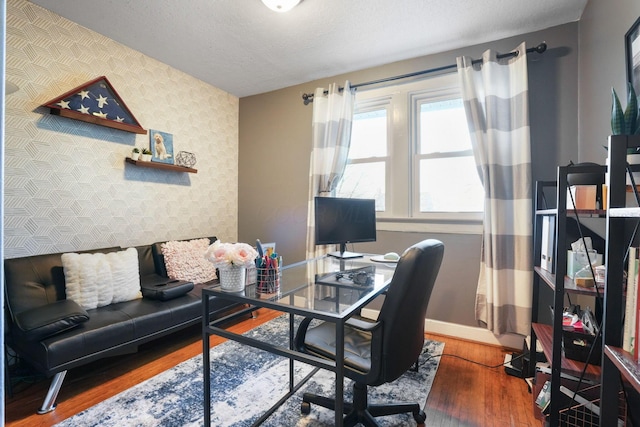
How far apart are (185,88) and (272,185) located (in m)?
1.39

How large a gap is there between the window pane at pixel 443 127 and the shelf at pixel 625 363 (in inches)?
83.3

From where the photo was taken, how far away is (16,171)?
6.86ft

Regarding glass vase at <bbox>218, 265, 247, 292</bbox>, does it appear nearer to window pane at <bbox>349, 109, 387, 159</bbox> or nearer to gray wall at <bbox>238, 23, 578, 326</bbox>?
gray wall at <bbox>238, 23, 578, 326</bbox>

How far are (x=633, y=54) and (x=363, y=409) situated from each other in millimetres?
2158

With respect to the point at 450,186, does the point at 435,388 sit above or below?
below

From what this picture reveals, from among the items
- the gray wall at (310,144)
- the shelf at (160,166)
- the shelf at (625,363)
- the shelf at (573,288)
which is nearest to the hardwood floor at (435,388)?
the gray wall at (310,144)

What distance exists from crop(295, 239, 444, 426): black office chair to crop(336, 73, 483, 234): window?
152 cm

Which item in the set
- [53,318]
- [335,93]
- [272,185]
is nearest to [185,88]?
[272,185]

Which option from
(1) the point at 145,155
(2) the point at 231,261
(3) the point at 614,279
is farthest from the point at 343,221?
(1) the point at 145,155

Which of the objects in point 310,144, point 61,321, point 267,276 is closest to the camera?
point 267,276

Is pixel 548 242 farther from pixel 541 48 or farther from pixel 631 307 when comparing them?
pixel 541 48

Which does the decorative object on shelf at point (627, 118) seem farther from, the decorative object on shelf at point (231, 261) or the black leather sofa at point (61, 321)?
the black leather sofa at point (61, 321)

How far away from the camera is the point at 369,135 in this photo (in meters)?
3.12

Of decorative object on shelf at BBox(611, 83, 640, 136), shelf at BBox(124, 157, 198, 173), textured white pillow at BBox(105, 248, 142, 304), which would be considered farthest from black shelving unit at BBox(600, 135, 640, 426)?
shelf at BBox(124, 157, 198, 173)
